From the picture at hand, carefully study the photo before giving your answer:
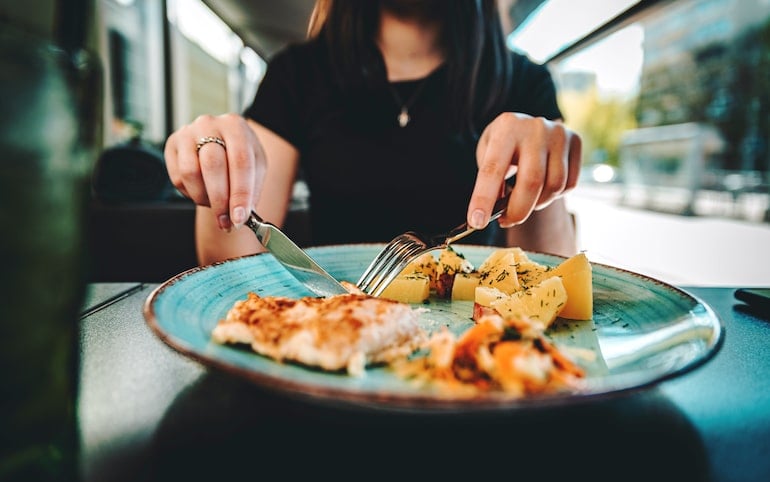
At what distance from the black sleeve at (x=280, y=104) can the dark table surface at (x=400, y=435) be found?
143 cm

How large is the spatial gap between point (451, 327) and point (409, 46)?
→ 160cm

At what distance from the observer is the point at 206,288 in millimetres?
774

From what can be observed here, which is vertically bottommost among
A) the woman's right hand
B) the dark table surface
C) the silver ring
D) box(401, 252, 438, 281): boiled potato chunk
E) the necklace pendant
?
the dark table surface

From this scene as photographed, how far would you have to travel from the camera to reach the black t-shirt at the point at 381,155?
1.80 meters

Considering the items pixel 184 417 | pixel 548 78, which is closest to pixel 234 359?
pixel 184 417

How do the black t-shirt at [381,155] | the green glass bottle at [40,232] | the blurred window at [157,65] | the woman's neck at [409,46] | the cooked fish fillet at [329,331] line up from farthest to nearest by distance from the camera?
the blurred window at [157,65]
the woman's neck at [409,46]
the black t-shirt at [381,155]
the cooked fish fillet at [329,331]
the green glass bottle at [40,232]

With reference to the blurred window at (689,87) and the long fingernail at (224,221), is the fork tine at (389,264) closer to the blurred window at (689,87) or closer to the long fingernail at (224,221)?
the long fingernail at (224,221)

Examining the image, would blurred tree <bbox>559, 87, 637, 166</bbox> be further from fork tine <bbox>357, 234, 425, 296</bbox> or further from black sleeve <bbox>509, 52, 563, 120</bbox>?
fork tine <bbox>357, 234, 425, 296</bbox>

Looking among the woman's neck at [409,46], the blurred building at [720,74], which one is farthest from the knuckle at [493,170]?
the blurred building at [720,74]

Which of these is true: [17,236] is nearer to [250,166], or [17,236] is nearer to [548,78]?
[250,166]

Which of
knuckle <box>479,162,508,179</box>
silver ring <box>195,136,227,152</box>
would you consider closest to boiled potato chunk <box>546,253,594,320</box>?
knuckle <box>479,162,508,179</box>

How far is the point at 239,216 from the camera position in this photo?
831 millimetres

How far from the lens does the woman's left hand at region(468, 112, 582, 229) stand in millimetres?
872

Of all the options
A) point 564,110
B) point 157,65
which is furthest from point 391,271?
point 157,65
